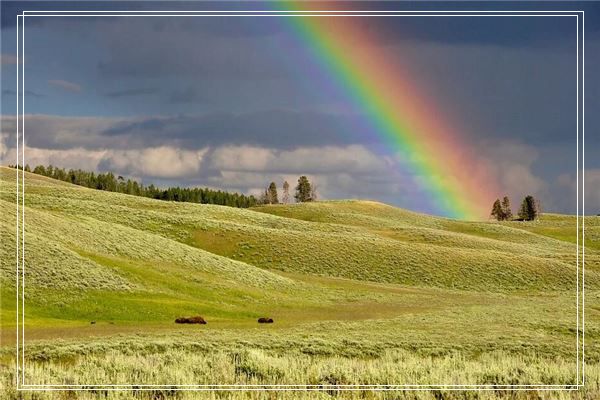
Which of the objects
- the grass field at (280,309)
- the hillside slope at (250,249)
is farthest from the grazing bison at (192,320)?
the hillside slope at (250,249)

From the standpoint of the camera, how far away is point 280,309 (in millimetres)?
60281

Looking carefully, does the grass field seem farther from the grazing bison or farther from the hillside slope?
the grazing bison

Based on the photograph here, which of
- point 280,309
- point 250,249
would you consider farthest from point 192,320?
point 250,249

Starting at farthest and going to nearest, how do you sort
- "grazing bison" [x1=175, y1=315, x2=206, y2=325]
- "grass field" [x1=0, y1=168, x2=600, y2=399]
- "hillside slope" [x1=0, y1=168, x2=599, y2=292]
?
"hillside slope" [x1=0, y1=168, x2=599, y2=292] → "grazing bison" [x1=175, y1=315, x2=206, y2=325] → "grass field" [x1=0, y1=168, x2=600, y2=399]

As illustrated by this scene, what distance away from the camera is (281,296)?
67.8 metres

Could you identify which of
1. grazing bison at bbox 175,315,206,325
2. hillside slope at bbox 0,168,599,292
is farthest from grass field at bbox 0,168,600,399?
grazing bison at bbox 175,315,206,325

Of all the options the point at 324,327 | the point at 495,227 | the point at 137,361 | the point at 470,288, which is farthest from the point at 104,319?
the point at 495,227

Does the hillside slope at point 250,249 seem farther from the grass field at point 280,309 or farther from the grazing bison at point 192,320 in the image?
the grazing bison at point 192,320

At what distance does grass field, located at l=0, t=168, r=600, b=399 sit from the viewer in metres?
25.1

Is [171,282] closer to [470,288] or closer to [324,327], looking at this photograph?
[324,327]

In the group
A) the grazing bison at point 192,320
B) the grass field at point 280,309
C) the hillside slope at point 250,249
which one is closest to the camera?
the grass field at point 280,309

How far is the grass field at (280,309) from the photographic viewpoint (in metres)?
25.1

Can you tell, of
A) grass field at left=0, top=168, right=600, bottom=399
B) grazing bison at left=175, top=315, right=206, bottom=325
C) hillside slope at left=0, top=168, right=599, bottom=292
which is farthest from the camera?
hillside slope at left=0, top=168, right=599, bottom=292

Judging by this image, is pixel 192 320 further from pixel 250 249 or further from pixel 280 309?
pixel 250 249
